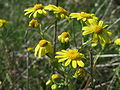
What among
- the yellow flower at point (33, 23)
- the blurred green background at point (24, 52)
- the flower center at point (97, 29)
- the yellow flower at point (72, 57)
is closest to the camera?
the yellow flower at point (72, 57)

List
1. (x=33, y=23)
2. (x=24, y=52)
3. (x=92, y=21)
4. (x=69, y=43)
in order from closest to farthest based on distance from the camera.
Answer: (x=69, y=43) → (x=92, y=21) → (x=33, y=23) → (x=24, y=52)

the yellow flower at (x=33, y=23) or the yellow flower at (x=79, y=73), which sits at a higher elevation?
the yellow flower at (x=33, y=23)

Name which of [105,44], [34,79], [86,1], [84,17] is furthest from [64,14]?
[86,1]

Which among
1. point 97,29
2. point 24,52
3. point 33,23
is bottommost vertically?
point 24,52

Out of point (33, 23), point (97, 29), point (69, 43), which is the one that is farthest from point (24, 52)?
point (97, 29)

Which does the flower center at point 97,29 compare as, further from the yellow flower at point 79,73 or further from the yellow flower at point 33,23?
the yellow flower at point 33,23

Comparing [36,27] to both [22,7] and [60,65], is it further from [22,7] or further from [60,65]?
[22,7]

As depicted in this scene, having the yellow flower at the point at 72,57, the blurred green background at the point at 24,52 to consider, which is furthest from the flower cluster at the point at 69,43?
the blurred green background at the point at 24,52

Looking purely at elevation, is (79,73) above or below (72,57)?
below

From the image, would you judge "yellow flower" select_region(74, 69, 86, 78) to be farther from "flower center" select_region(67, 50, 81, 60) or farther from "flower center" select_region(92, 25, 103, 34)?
"flower center" select_region(92, 25, 103, 34)

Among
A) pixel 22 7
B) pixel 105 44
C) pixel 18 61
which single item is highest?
pixel 22 7

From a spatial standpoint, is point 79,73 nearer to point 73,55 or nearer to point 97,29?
point 73,55
